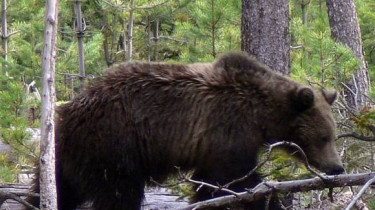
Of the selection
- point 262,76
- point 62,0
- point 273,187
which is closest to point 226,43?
point 62,0

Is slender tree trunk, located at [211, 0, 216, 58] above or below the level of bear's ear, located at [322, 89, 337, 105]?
above

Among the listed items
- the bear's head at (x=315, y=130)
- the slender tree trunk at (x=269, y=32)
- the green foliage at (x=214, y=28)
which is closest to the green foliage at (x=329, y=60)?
the slender tree trunk at (x=269, y=32)

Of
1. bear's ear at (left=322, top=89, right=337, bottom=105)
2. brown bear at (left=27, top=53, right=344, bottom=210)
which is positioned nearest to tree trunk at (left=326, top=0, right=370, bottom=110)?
bear's ear at (left=322, top=89, right=337, bottom=105)

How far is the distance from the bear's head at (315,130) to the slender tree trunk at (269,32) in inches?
55.9

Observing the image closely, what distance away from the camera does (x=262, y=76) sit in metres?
5.70

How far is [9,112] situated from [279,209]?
4461 millimetres

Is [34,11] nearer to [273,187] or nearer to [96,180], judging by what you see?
[96,180]

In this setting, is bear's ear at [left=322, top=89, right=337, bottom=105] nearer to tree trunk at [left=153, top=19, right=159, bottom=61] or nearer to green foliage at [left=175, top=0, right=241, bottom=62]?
green foliage at [left=175, top=0, right=241, bottom=62]

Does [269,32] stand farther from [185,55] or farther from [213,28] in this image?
[185,55]

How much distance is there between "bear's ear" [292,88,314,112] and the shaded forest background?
0.26 m

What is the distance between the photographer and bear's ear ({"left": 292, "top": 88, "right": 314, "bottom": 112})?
5473 mm

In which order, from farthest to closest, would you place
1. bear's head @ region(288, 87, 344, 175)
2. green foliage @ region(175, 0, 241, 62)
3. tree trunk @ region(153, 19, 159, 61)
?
tree trunk @ region(153, 19, 159, 61) < green foliage @ region(175, 0, 241, 62) < bear's head @ region(288, 87, 344, 175)

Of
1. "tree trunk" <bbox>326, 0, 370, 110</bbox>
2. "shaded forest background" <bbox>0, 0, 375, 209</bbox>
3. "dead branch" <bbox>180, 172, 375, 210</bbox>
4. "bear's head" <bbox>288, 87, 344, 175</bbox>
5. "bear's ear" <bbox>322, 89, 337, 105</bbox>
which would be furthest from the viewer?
"tree trunk" <bbox>326, 0, 370, 110</bbox>

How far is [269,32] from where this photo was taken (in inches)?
279
